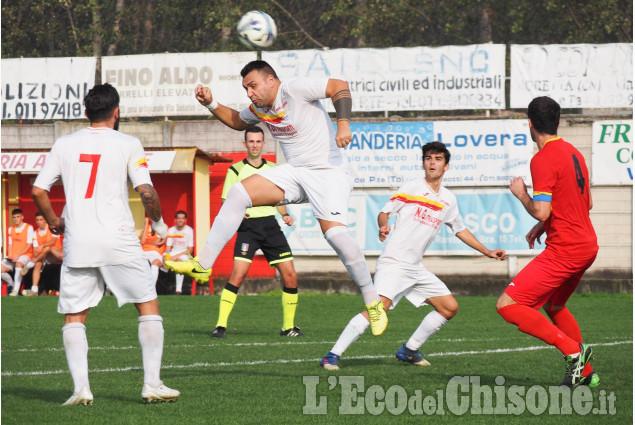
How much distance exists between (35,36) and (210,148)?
15.1 m

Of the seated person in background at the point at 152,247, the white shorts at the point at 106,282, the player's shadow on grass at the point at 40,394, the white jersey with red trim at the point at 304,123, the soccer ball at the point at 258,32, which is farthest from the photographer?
the seated person in background at the point at 152,247

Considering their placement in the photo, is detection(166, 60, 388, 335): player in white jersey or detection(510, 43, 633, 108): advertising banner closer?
detection(166, 60, 388, 335): player in white jersey

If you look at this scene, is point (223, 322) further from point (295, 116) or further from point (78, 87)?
point (78, 87)

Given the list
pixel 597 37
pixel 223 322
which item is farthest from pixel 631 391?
pixel 597 37

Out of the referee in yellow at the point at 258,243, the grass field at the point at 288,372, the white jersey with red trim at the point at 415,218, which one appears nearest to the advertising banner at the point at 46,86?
the grass field at the point at 288,372

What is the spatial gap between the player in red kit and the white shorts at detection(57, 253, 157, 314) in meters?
2.60

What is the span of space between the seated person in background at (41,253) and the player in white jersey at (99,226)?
1416 centimetres

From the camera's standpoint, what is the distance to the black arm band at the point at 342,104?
24.5 feet

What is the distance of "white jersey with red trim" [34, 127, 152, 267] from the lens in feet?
21.4

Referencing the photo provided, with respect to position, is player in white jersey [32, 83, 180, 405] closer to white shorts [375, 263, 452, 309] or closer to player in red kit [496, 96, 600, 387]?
player in red kit [496, 96, 600, 387]

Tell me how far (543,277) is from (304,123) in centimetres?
220

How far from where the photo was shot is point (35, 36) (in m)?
34.7

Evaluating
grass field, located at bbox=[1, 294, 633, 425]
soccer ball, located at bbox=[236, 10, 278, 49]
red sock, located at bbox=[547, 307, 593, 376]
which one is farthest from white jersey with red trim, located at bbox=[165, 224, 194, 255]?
red sock, located at bbox=[547, 307, 593, 376]

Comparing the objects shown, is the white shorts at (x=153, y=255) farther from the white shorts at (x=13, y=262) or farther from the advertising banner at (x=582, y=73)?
the advertising banner at (x=582, y=73)
